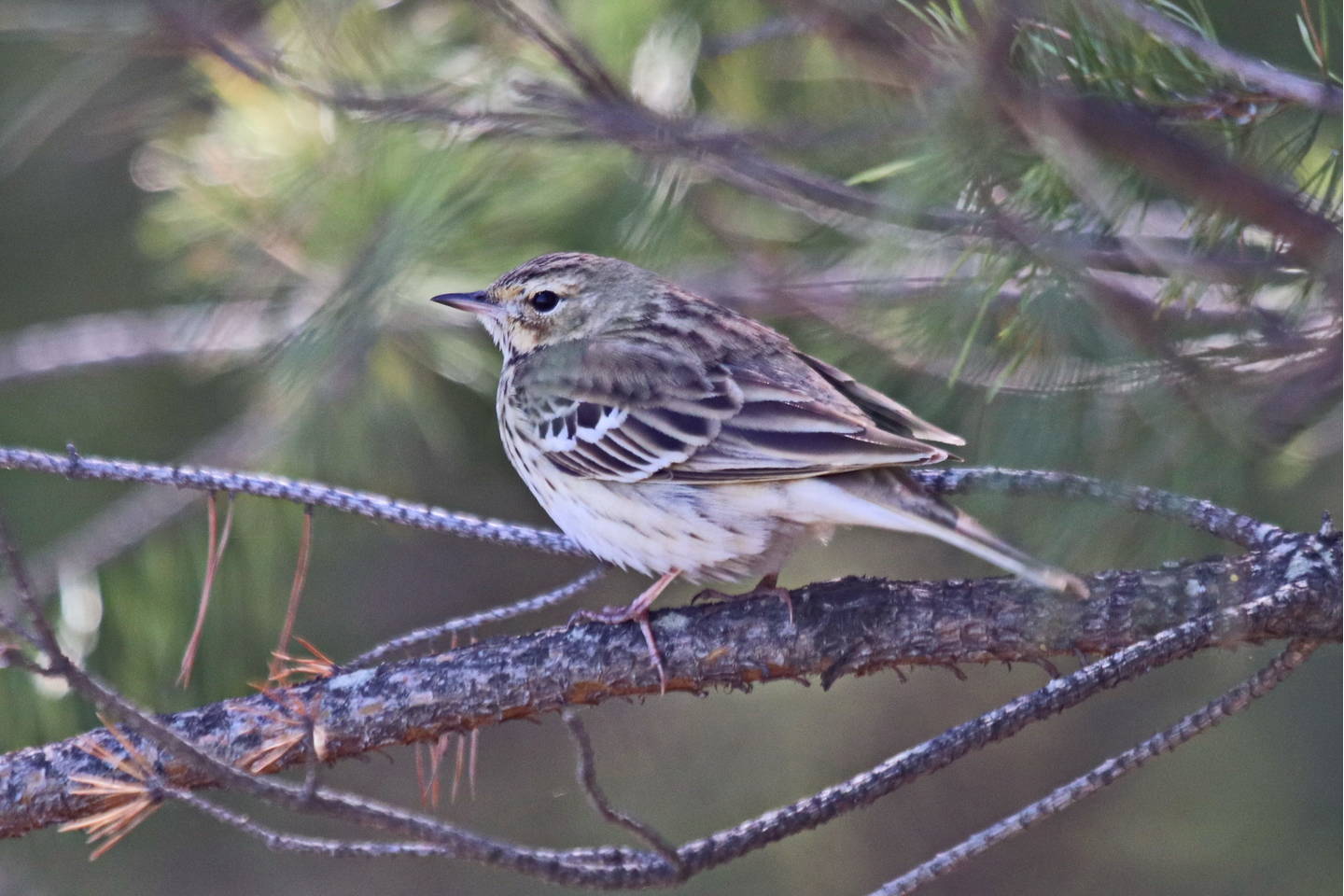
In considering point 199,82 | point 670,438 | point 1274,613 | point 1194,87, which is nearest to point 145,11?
point 199,82

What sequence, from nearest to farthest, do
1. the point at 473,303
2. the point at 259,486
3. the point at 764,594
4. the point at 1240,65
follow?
1. the point at 1240,65
2. the point at 259,486
3. the point at 764,594
4. the point at 473,303

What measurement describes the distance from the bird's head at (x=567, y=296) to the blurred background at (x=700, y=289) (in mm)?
115

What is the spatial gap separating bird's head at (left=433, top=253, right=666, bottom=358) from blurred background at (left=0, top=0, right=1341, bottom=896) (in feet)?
0.38

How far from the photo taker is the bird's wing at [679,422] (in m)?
3.21

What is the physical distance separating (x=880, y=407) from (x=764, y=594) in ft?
1.93

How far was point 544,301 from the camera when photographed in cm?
409

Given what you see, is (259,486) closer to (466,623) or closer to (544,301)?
(466,623)

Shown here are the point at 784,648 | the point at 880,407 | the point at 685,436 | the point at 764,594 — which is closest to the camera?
the point at 784,648

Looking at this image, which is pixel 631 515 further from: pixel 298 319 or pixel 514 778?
pixel 514 778

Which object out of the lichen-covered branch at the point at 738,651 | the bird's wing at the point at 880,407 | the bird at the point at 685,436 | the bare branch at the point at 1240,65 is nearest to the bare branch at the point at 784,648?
the lichen-covered branch at the point at 738,651

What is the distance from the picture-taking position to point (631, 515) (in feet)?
11.3

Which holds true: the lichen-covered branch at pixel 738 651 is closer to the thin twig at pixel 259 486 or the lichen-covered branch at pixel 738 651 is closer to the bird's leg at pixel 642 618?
the bird's leg at pixel 642 618

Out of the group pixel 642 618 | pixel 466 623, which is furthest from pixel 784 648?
pixel 466 623

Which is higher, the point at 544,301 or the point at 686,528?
the point at 544,301
